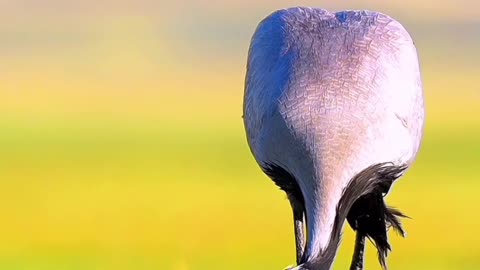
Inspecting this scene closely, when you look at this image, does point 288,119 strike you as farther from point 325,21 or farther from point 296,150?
point 325,21

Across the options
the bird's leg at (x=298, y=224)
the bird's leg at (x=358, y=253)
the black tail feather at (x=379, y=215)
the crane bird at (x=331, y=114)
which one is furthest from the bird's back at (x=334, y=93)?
the bird's leg at (x=358, y=253)

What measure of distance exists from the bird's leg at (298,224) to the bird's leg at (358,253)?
0.40 meters

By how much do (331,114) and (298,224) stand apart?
3.47ft

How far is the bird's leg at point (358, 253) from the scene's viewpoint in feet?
34.5

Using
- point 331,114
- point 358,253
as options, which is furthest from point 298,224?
point 331,114

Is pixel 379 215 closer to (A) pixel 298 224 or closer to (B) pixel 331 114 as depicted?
(A) pixel 298 224

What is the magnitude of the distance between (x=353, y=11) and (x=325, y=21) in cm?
27

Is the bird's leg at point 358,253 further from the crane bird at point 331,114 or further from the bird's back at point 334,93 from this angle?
the bird's back at point 334,93

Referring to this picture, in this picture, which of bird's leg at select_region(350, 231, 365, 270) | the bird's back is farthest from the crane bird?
bird's leg at select_region(350, 231, 365, 270)

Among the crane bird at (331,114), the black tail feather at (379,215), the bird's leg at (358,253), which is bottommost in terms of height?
the bird's leg at (358,253)

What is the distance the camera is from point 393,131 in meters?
9.41

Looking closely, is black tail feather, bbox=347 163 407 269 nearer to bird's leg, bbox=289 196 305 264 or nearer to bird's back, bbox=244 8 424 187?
bird's back, bbox=244 8 424 187

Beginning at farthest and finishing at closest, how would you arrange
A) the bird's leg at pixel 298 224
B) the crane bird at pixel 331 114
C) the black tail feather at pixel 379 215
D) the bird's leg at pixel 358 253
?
the bird's leg at pixel 358 253, the bird's leg at pixel 298 224, the black tail feather at pixel 379 215, the crane bird at pixel 331 114

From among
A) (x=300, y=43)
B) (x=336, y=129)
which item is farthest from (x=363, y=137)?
(x=300, y=43)
